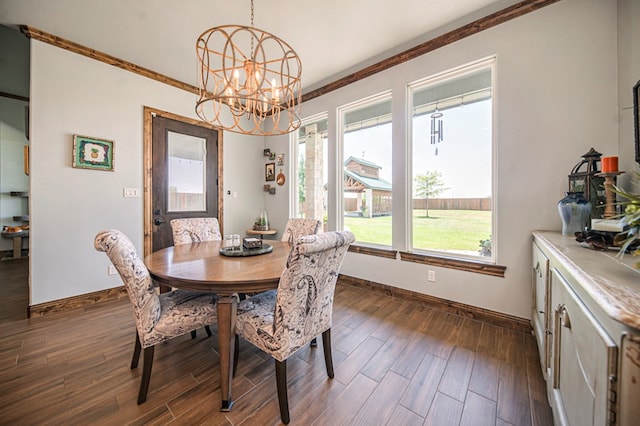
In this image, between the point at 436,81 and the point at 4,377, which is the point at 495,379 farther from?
the point at 4,377

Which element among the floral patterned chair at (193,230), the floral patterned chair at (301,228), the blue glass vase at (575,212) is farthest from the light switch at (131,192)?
the blue glass vase at (575,212)

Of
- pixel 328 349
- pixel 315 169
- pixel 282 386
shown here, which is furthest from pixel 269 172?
pixel 282 386

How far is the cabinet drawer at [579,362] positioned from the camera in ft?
1.83

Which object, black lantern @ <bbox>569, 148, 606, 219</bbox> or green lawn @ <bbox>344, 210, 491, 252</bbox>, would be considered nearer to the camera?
black lantern @ <bbox>569, 148, 606, 219</bbox>

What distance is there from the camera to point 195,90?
11.3 ft

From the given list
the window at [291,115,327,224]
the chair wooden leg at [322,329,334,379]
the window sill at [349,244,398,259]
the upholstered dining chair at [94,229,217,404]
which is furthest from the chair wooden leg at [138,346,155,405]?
the window at [291,115,327,224]

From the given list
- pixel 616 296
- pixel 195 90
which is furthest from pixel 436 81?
pixel 195 90

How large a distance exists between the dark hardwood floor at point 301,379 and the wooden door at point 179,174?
4.50 feet

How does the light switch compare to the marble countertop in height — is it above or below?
above

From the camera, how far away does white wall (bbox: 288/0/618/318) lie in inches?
67.5

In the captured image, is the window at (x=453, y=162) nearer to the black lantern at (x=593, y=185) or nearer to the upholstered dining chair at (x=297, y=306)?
the black lantern at (x=593, y=185)

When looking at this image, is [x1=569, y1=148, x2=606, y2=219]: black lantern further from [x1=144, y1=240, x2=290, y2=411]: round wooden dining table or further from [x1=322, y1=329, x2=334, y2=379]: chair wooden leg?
[x1=144, y1=240, x2=290, y2=411]: round wooden dining table

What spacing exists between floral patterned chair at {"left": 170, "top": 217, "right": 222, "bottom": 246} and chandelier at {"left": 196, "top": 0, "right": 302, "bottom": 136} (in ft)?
3.39

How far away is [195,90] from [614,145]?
4.46 metres
